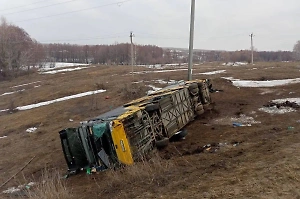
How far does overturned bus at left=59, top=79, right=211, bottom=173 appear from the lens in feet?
26.7

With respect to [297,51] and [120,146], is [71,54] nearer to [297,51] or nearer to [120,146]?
[297,51]

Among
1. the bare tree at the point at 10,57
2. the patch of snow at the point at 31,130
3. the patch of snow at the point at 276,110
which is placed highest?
the bare tree at the point at 10,57

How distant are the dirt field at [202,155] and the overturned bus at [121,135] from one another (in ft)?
1.44

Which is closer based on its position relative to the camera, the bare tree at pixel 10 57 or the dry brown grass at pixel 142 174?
the dry brown grass at pixel 142 174

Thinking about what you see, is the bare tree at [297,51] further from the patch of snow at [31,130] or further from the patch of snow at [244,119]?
the patch of snow at [31,130]

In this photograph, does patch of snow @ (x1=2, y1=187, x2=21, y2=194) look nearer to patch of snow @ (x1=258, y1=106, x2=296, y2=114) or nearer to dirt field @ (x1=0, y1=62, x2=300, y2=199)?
dirt field @ (x1=0, y1=62, x2=300, y2=199)

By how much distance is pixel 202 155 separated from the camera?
794 centimetres

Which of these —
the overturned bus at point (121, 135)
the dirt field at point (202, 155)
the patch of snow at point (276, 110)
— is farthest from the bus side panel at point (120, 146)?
the patch of snow at point (276, 110)

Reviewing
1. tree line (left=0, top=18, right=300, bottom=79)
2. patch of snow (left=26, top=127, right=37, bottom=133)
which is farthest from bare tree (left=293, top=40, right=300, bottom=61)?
patch of snow (left=26, top=127, right=37, bottom=133)

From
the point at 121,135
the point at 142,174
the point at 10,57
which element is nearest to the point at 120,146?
the point at 121,135

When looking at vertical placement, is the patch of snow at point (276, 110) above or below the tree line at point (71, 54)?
below

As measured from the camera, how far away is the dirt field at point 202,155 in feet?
17.2

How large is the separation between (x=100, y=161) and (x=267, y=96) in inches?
455

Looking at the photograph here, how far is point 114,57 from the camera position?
10869cm
